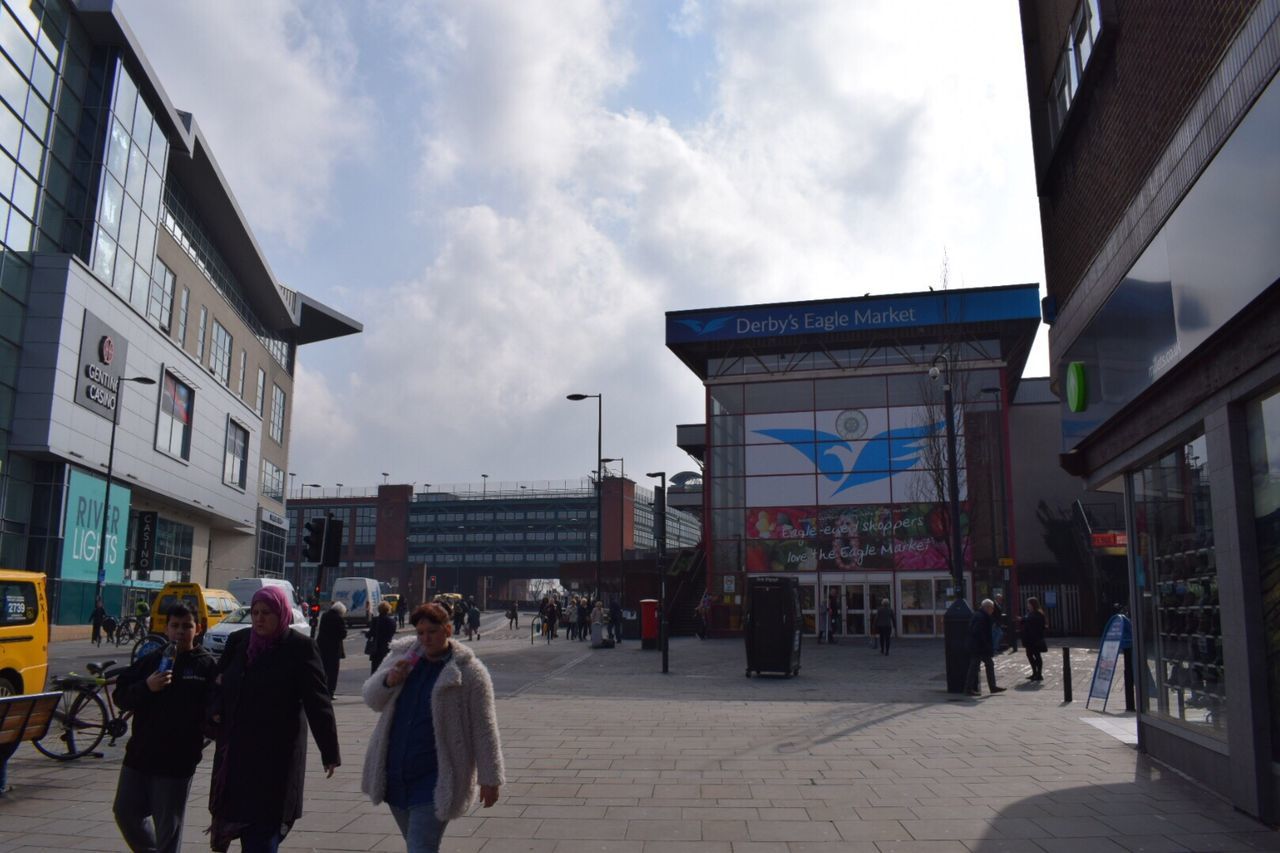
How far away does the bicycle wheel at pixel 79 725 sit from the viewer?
9.69 meters

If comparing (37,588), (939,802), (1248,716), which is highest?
(37,588)

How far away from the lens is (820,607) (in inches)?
1449

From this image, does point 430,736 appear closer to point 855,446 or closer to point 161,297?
point 855,446

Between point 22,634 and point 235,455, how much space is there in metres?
47.7

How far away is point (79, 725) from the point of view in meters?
9.77

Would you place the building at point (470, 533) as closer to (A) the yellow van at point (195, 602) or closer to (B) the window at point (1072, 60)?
(A) the yellow van at point (195, 602)

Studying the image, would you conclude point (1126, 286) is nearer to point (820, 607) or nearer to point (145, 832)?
point (145, 832)

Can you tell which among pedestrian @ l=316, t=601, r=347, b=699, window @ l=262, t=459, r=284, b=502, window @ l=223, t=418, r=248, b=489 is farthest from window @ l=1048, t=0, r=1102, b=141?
window @ l=262, t=459, r=284, b=502

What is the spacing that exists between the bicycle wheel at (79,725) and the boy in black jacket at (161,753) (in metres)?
5.35

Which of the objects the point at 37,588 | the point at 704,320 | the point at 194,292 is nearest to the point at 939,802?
the point at 37,588

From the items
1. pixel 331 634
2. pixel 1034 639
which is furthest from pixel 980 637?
pixel 331 634

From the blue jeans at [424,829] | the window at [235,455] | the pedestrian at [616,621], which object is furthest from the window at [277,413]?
the blue jeans at [424,829]

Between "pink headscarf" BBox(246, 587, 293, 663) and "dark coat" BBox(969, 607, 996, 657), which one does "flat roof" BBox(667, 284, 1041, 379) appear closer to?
"dark coat" BBox(969, 607, 996, 657)

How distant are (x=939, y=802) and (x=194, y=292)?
47.6 meters
